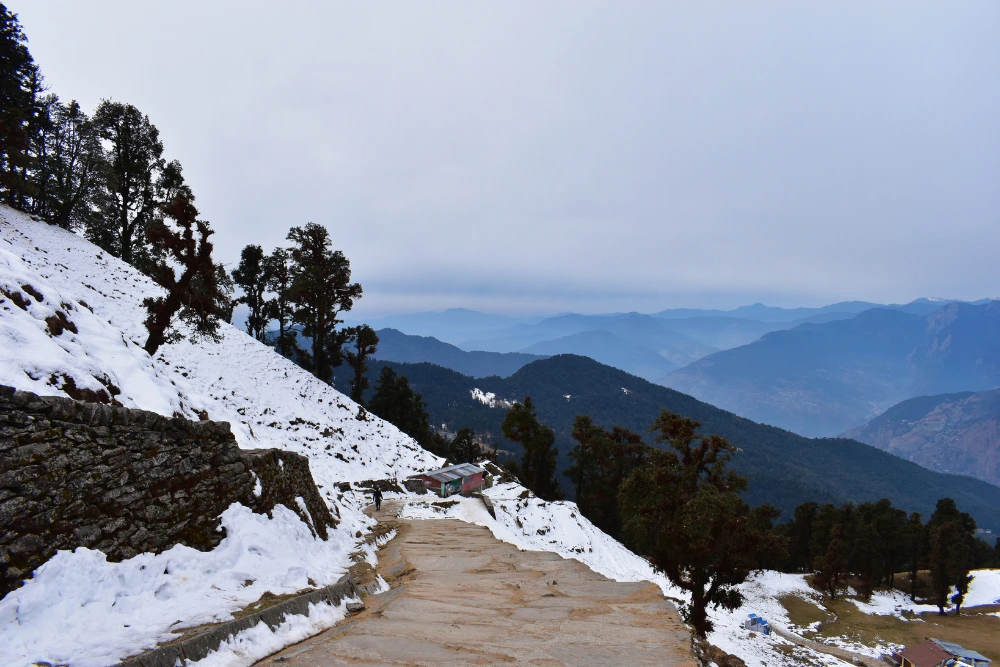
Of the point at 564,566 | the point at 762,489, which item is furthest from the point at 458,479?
the point at 762,489

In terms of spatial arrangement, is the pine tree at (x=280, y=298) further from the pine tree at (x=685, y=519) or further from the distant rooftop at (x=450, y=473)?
the pine tree at (x=685, y=519)

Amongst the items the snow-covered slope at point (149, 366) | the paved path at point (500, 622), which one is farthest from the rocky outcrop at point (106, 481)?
the paved path at point (500, 622)

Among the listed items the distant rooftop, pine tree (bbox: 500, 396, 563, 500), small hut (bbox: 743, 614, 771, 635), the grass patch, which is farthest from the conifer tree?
the distant rooftop

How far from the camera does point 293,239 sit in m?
34.5

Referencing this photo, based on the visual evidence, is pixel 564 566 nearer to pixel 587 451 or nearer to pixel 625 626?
pixel 625 626

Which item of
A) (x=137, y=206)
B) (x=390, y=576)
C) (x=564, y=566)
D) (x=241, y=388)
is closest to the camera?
(x=390, y=576)

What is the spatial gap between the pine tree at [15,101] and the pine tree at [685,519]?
36.1m

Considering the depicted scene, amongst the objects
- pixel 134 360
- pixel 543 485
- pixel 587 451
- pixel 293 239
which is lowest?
pixel 543 485

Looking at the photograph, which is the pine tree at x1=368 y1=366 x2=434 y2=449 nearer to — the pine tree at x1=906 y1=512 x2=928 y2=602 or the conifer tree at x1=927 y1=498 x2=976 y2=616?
the conifer tree at x1=927 y1=498 x2=976 y2=616

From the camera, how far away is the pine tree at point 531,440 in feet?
149

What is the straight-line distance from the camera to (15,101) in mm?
28984

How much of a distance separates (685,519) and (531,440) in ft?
106

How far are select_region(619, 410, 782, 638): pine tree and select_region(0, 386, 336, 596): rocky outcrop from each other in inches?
498

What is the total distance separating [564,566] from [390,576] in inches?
191
